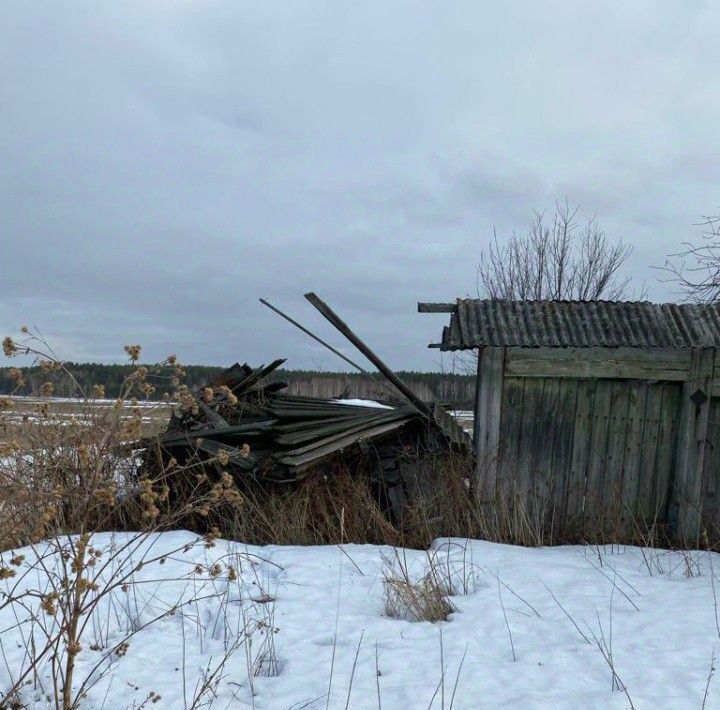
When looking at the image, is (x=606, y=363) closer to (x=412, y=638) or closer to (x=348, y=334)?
(x=348, y=334)

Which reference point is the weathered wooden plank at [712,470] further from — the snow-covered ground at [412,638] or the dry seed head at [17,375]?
the dry seed head at [17,375]

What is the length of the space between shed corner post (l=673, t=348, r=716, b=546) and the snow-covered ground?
136cm

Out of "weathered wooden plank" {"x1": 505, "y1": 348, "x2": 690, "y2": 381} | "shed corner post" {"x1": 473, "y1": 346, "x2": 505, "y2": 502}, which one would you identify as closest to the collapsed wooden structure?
"shed corner post" {"x1": 473, "y1": 346, "x2": 505, "y2": 502}

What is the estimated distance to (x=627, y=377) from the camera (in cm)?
761

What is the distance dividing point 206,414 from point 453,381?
14176 millimetres

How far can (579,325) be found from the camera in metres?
7.88

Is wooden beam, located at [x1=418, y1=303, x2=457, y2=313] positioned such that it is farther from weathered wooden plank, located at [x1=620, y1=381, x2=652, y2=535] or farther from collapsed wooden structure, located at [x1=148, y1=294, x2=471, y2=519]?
weathered wooden plank, located at [x1=620, y1=381, x2=652, y2=535]

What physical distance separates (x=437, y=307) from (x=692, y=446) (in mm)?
3011

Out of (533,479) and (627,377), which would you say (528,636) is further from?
(627,377)

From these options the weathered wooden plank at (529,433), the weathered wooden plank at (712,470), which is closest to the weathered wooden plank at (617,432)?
the weathered wooden plank at (529,433)

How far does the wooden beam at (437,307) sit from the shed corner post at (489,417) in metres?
0.59

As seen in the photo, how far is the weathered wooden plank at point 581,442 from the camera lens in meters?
7.68

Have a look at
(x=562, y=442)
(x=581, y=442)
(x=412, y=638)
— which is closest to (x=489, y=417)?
(x=562, y=442)

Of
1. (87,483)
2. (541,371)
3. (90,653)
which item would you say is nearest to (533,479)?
(541,371)
